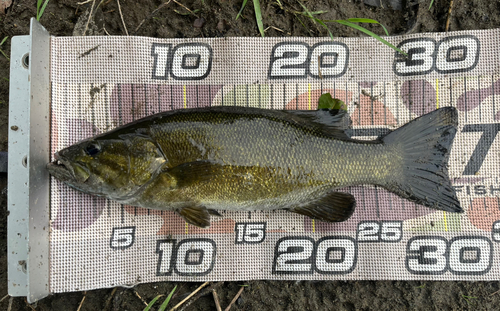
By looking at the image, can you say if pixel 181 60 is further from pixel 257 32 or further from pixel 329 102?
pixel 329 102

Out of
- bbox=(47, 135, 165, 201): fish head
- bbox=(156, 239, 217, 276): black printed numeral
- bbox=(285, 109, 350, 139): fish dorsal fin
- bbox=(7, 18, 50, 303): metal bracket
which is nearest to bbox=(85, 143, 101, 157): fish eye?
bbox=(47, 135, 165, 201): fish head

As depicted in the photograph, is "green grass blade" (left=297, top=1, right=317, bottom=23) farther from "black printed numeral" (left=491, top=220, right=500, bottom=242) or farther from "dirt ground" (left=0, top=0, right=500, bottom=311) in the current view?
"black printed numeral" (left=491, top=220, right=500, bottom=242)

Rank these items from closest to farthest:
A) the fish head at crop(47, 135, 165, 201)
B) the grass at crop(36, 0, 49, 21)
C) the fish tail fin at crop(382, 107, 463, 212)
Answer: the fish head at crop(47, 135, 165, 201) < the fish tail fin at crop(382, 107, 463, 212) < the grass at crop(36, 0, 49, 21)

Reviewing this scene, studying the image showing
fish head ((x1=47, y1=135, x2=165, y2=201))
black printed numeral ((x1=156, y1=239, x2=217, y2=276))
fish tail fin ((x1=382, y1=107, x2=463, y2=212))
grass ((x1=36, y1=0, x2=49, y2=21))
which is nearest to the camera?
fish head ((x1=47, y1=135, x2=165, y2=201))

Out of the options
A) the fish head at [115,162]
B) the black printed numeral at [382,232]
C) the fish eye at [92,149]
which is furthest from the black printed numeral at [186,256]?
the black printed numeral at [382,232]

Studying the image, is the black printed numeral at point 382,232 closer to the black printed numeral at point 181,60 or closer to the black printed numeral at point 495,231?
the black printed numeral at point 495,231

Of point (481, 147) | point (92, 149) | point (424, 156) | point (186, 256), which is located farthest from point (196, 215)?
point (481, 147)
